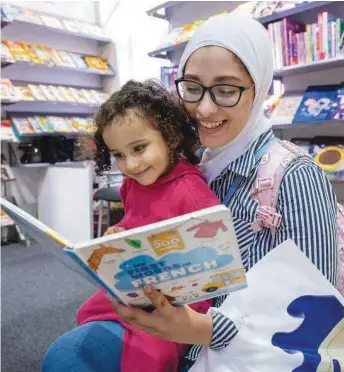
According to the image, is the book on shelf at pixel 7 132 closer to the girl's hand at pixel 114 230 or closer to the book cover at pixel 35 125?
the book cover at pixel 35 125

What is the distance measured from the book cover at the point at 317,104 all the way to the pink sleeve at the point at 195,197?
6.70 feet

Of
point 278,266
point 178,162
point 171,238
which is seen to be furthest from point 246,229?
point 171,238

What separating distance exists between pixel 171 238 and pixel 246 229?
394 mm

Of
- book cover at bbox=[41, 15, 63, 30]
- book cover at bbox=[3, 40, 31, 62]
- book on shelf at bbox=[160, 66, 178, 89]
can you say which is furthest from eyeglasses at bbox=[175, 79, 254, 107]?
book cover at bbox=[41, 15, 63, 30]

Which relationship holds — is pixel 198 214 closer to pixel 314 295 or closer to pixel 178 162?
pixel 314 295

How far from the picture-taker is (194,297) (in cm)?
69

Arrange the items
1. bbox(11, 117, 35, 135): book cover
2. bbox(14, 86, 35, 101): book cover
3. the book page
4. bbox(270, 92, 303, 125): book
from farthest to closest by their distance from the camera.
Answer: bbox(11, 117, 35, 135): book cover → bbox(14, 86, 35, 101): book cover → bbox(270, 92, 303, 125): book → the book page

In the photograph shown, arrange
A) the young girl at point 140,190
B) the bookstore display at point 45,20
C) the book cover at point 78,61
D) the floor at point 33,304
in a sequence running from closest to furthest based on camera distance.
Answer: the young girl at point 140,190 < the floor at point 33,304 < the bookstore display at point 45,20 < the book cover at point 78,61

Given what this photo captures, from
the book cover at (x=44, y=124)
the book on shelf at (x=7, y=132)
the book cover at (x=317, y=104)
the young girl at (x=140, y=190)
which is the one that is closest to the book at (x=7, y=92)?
the book on shelf at (x=7, y=132)

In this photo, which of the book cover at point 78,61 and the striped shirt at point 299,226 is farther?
the book cover at point 78,61

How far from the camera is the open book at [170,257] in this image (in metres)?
0.55

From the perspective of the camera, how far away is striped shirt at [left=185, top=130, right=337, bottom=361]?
0.81m

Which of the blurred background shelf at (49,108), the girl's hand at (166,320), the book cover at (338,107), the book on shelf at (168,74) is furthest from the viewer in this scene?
the blurred background shelf at (49,108)

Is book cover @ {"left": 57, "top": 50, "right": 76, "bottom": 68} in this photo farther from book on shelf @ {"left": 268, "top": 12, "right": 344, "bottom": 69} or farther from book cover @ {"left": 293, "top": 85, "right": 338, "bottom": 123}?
book cover @ {"left": 293, "top": 85, "right": 338, "bottom": 123}
